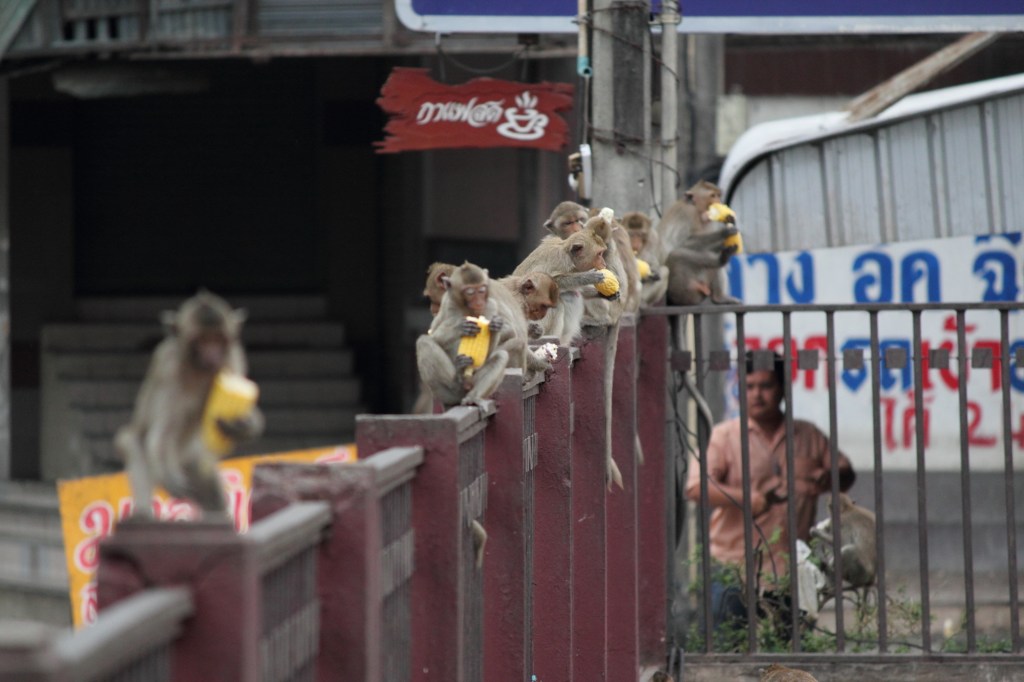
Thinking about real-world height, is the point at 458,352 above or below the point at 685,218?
below

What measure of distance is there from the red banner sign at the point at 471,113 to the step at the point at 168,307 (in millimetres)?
4960

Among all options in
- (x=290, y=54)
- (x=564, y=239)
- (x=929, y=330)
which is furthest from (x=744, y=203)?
(x=564, y=239)

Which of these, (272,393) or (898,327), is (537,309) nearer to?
(898,327)

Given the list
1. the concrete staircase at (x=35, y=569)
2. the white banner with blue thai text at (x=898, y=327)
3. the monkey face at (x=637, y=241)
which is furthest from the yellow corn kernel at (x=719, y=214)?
the concrete staircase at (x=35, y=569)

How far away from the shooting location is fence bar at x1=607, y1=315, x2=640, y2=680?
19.2 feet

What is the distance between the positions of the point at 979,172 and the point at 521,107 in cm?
257

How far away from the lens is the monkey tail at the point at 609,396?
208 inches

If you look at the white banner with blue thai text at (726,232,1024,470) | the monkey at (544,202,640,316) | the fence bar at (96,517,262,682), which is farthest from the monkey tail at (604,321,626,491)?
the white banner with blue thai text at (726,232,1024,470)

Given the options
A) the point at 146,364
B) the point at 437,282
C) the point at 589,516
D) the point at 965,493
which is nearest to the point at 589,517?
the point at 589,516

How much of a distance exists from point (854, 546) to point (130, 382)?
673 centimetres

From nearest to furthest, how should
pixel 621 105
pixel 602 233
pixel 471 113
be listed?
pixel 602 233, pixel 621 105, pixel 471 113

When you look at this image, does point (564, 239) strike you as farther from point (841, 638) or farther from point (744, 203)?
point (744, 203)

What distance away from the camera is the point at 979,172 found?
8539 mm

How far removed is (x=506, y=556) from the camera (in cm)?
401
